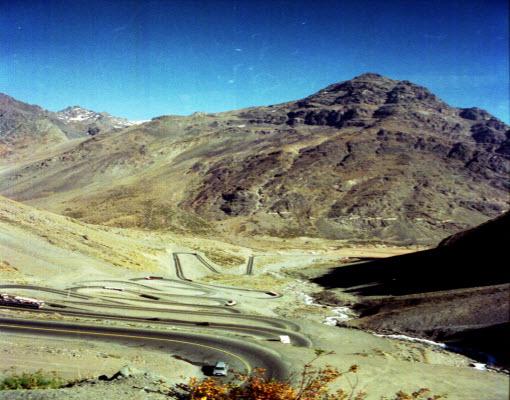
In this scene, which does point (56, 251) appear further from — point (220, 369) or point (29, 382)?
point (29, 382)

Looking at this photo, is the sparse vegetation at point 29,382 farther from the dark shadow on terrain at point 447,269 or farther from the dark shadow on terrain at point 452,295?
the dark shadow on terrain at point 447,269

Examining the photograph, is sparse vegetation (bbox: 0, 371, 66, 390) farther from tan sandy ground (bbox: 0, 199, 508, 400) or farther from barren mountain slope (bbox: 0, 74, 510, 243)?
barren mountain slope (bbox: 0, 74, 510, 243)

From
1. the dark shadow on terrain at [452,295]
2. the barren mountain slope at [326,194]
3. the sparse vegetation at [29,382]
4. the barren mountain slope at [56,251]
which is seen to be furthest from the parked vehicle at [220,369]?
the barren mountain slope at [326,194]

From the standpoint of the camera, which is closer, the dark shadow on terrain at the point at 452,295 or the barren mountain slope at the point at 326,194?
the dark shadow on terrain at the point at 452,295

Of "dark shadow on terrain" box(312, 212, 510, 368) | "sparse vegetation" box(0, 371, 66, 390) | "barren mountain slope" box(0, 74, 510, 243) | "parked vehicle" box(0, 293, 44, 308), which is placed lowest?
"parked vehicle" box(0, 293, 44, 308)

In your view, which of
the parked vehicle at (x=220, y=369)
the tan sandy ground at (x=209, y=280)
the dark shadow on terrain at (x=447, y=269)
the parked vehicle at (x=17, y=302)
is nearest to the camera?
the tan sandy ground at (x=209, y=280)

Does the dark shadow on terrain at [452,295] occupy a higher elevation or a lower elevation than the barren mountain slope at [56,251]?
higher

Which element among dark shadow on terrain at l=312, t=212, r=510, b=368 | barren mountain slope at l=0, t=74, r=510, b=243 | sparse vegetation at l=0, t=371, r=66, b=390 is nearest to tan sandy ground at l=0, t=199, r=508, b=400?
sparse vegetation at l=0, t=371, r=66, b=390

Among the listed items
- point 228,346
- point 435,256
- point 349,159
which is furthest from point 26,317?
point 349,159

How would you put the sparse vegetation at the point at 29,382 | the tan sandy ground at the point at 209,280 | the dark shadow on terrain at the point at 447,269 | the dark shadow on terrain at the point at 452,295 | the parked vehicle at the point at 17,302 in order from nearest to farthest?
the sparse vegetation at the point at 29,382
the tan sandy ground at the point at 209,280
the dark shadow on terrain at the point at 452,295
the parked vehicle at the point at 17,302
the dark shadow on terrain at the point at 447,269
